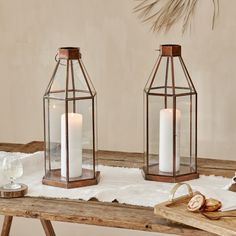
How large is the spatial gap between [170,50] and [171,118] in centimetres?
23

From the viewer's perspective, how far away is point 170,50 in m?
2.06

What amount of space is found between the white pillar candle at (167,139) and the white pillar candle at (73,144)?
28 cm

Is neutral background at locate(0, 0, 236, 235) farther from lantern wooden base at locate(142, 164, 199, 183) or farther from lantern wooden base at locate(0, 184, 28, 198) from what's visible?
lantern wooden base at locate(0, 184, 28, 198)

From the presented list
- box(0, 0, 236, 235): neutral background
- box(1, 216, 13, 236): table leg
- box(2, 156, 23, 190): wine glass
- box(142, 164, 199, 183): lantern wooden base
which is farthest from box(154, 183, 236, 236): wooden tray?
box(0, 0, 236, 235): neutral background

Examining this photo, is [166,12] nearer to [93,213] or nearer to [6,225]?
[6,225]

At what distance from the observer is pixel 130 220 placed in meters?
1.70

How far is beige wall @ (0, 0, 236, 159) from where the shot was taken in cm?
325

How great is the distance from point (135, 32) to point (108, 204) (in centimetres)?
170

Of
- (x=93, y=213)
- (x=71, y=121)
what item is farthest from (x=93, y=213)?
(x=71, y=121)

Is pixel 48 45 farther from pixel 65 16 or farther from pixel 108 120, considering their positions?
pixel 108 120

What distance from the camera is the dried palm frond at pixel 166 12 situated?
128 inches

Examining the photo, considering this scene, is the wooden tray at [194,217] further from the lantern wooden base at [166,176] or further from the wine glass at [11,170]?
the wine glass at [11,170]

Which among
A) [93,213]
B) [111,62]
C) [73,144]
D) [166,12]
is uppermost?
[166,12]

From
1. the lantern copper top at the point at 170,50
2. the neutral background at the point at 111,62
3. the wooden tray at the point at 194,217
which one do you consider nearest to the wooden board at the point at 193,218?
the wooden tray at the point at 194,217
